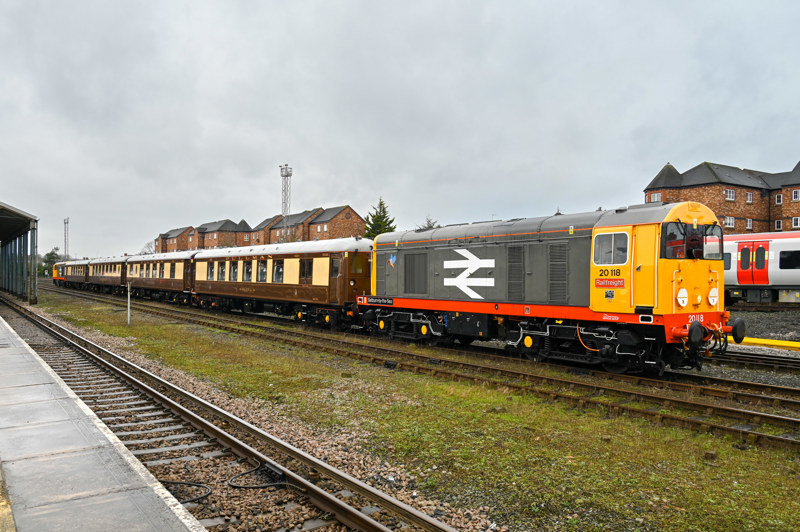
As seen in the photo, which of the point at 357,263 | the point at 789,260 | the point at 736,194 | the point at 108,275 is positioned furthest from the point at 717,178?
the point at 108,275

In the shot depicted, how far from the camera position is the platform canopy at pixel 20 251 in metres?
32.0

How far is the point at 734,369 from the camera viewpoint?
43.9 feet

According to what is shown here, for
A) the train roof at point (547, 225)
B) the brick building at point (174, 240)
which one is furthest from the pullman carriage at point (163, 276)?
the brick building at point (174, 240)

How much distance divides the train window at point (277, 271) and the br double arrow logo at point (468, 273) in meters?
10.6

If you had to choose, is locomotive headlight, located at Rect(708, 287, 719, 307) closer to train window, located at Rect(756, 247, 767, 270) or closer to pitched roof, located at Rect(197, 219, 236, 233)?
train window, located at Rect(756, 247, 767, 270)

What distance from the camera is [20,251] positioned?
39.3 meters

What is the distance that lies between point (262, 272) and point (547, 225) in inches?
625

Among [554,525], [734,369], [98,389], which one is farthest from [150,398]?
[734,369]

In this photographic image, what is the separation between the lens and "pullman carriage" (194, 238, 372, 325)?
2028 centimetres

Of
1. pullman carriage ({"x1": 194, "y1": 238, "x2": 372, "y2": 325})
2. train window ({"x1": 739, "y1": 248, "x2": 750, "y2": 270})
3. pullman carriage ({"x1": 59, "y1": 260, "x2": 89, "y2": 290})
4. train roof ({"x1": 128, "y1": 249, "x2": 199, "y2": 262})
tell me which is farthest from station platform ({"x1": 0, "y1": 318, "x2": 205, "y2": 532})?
pullman carriage ({"x1": 59, "y1": 260, "x2": 89, "y2": 290})

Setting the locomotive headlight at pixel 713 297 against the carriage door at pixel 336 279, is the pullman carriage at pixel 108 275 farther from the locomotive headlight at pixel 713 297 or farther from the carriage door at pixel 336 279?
the locomotive headlight at pixel 713 297

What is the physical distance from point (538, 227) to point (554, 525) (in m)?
9.04

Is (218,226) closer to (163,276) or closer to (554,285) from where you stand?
(163,276)

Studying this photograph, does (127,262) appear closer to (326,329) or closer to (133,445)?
(326,329)
